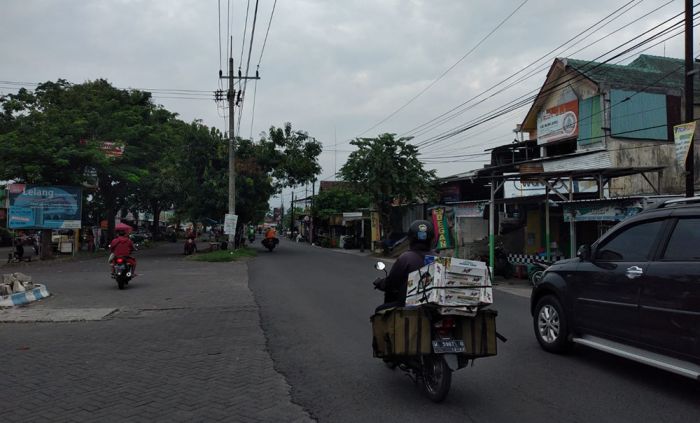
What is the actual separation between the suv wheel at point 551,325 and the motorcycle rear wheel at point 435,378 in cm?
236

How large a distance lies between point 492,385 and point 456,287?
4.51ft

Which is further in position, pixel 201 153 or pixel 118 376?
pixel 201 153

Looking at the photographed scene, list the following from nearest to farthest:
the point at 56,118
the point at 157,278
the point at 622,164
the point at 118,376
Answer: the point at 118,376, the point at 157,278, the point at 622,164, the point at 56,118

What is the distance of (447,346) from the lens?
4.57 m

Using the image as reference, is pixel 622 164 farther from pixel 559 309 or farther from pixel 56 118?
pixel 56 118

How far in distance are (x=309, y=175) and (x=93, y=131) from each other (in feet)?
42.6

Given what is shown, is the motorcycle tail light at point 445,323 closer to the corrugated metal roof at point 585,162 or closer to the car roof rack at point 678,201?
the car roof rack at point 678,201

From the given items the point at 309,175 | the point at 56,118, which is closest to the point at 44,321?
the point at 56,118

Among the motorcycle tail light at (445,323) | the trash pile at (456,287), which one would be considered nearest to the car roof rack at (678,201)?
the trash pile at (456,287)

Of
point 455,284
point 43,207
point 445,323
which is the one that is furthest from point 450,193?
point 455,284

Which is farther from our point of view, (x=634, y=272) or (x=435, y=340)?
(x=634, y=272)

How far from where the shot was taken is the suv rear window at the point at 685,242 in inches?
190

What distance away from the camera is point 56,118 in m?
25.0

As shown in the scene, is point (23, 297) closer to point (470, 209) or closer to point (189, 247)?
point (470, 209)
